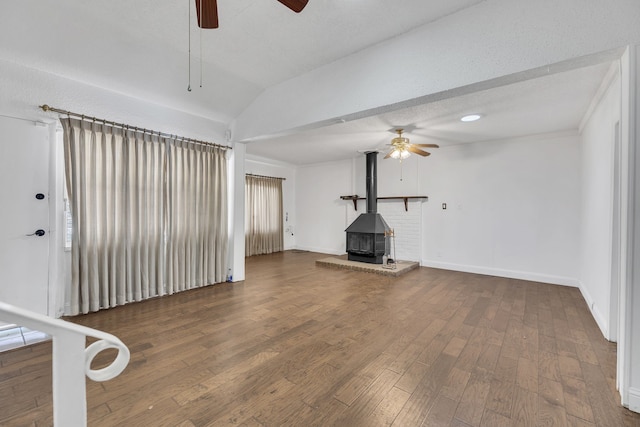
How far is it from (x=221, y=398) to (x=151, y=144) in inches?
125

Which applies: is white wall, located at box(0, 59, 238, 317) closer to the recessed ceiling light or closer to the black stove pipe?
the black stove pipe

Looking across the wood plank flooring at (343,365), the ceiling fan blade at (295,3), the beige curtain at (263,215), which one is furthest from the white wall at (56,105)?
the beige curtain at (263,215)

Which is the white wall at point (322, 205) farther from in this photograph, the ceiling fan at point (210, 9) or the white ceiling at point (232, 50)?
the ceiling fan at point (210, 9)

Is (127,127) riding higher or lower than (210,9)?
lower

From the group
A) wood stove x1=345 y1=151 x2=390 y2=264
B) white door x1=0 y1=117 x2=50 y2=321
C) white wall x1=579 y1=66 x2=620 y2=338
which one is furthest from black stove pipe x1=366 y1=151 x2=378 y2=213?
white door x1=0 y1=117 x2=50 y2=321

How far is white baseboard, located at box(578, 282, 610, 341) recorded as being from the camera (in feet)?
8.61

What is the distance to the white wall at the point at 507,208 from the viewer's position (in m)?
4.37

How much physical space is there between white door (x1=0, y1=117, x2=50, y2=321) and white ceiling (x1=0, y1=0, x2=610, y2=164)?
28.4 inches

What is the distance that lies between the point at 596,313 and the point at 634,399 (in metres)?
1.79

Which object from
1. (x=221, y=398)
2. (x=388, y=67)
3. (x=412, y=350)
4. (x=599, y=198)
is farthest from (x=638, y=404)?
(x=388, y=67)

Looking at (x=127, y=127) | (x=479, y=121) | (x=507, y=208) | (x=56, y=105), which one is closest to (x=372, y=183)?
(x=479, y=121)

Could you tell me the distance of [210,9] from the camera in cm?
159

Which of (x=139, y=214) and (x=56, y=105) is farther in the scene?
(x=139, y=214)

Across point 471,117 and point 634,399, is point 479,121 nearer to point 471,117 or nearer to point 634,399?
point 471,117
